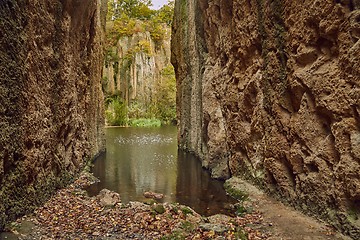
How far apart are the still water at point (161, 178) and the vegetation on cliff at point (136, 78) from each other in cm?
2516

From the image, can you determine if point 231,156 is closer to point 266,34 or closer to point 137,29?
point 266,34

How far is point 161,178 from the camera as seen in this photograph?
1380 cm

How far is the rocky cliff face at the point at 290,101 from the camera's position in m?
6.42

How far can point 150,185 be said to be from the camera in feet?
41.3

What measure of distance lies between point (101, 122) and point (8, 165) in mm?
14706

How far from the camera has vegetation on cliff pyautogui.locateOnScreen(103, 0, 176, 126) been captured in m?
46.4

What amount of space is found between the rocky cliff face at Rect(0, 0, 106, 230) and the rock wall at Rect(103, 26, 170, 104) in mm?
32608

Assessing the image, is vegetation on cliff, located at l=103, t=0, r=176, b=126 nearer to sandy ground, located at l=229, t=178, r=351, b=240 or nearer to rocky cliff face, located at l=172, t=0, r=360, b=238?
rocky cliff face, located at l=172, t=0, r=360, b=238

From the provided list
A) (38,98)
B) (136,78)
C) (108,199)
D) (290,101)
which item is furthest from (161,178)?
(136,78)

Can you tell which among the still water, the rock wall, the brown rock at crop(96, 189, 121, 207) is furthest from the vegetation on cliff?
the brown rock at crop(96, 189, 121, 207)

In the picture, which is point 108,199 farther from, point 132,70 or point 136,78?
point 132,70

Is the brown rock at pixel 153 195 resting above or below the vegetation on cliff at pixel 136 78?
below

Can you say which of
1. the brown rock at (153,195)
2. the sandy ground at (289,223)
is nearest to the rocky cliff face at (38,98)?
the brown rock at (153,195)

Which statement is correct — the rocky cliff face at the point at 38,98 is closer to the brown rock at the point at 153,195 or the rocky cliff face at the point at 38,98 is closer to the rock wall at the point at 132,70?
the brown rock at the point at 153,195
